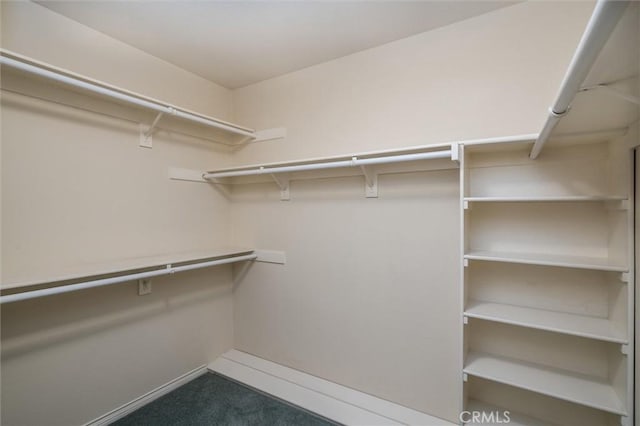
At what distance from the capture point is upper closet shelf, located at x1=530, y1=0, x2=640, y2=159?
1.96 ft

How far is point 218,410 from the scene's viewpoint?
6.64 feet

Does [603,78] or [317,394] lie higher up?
[603,78]

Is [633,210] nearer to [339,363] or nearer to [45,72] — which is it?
[339,363]

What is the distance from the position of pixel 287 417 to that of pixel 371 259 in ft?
3.90

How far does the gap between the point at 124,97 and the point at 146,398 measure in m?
2.03

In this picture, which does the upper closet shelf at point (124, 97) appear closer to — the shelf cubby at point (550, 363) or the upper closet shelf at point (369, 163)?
the upper closet shelf at point (369, 163)

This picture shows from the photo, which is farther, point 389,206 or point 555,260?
point 389,206

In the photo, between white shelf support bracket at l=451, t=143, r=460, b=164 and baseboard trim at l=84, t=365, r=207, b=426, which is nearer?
white shelf support bracket at l=451, t=143, r=460, b=164

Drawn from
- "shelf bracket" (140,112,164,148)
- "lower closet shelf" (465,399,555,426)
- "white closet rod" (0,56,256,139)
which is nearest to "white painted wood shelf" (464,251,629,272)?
"lower closet shelf" (465,399,555,426)

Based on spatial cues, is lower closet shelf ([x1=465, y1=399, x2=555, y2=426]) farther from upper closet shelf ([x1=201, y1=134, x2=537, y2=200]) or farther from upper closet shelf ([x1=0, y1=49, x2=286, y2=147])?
upper closet shelf ([x1=0, y1=49, x2=286, y2=147])

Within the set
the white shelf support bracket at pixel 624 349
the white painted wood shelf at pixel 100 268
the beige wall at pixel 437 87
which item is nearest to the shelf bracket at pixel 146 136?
the white painted wood shelf at pixel 100 268

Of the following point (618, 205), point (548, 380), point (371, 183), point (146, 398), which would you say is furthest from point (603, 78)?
point (146, 398)

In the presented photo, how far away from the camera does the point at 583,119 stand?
1.23m

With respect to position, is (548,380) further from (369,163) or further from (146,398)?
(146,398)
